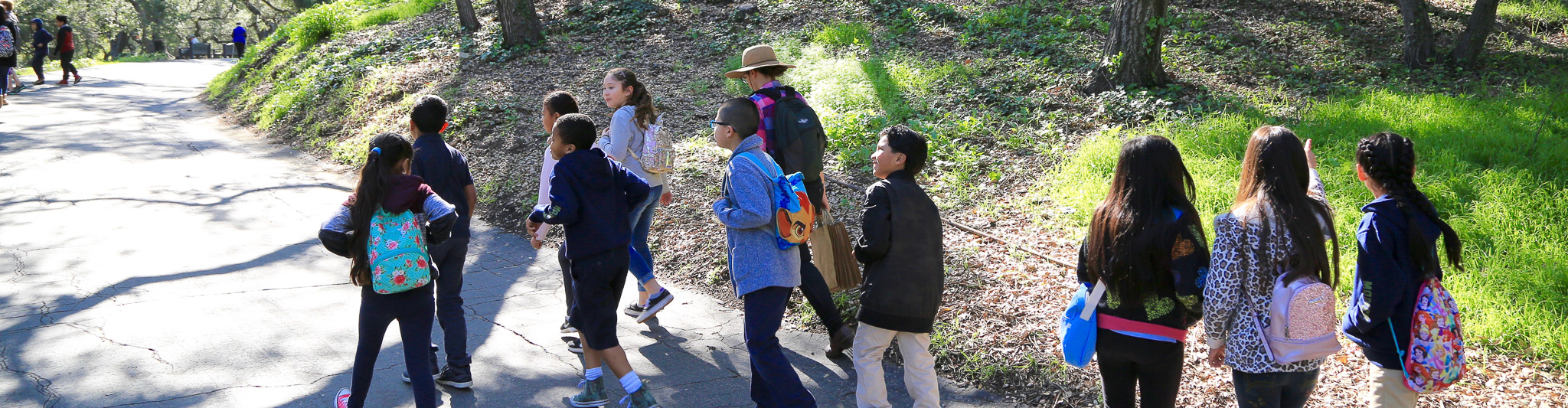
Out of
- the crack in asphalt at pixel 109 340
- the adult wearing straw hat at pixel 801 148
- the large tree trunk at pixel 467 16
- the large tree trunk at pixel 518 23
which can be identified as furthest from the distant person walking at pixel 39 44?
the adult wearing straw hat at pixel 801 148

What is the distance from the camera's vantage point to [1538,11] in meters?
10.6

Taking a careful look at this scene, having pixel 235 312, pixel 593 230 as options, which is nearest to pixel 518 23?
pixel 235 312

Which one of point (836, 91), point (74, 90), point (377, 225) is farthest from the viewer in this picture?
point (74, 90)

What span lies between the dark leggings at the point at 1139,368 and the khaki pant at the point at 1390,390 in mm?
659

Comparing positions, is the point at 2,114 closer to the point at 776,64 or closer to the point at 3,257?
the point at 3,257

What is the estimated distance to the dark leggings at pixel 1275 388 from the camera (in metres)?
2.88

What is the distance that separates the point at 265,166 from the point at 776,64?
785 cm

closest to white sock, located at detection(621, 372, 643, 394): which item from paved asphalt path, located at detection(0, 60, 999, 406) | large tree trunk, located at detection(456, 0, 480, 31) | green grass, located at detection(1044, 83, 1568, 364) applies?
paved asphalt path, located at detection(0, 60, 999, 406)

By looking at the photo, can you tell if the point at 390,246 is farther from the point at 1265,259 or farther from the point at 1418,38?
the point at 1418,38

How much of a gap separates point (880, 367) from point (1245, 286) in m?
1.51

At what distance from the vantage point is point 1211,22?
1076 centimetres

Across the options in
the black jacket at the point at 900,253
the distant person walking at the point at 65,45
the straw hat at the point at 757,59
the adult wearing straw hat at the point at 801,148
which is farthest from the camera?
the distant person walking at the point at 65,45

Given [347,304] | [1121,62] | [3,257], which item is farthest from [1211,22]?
[3,257]

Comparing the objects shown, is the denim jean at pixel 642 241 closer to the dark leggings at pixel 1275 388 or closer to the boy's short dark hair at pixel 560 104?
the boy's short dark hair at pixel 560 104
